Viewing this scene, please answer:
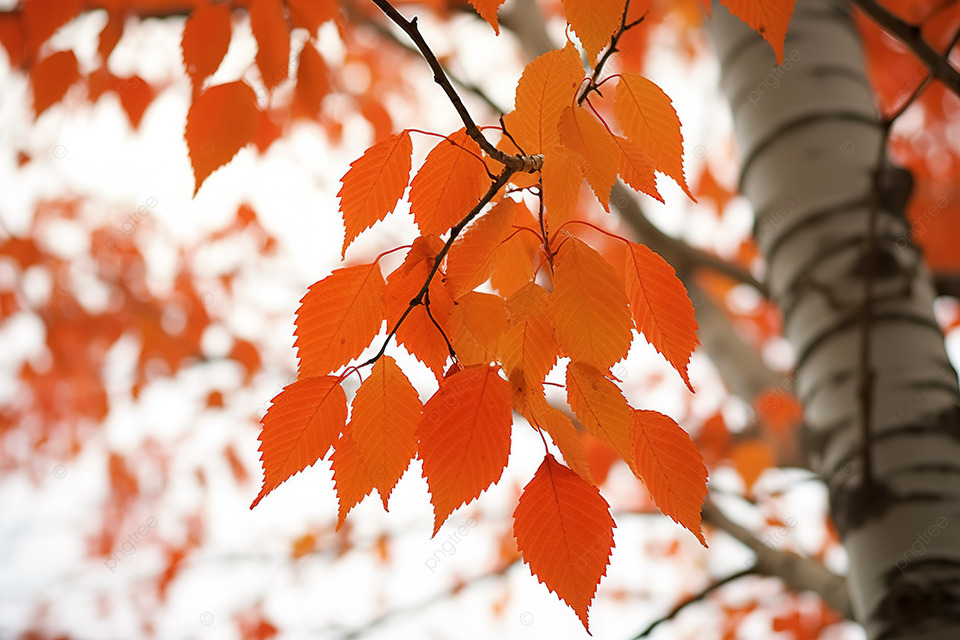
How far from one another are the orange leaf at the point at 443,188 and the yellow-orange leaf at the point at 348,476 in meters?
0.17

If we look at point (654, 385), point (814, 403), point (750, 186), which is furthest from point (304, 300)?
point (654, 385)

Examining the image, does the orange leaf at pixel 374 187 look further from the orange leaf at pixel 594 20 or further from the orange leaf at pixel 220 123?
the orange leaf at pixel 220 123

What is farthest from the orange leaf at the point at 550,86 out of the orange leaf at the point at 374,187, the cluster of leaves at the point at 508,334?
the orange leaf at the point at 374,187

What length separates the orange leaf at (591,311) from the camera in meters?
0.44

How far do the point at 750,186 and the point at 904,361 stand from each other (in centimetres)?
40

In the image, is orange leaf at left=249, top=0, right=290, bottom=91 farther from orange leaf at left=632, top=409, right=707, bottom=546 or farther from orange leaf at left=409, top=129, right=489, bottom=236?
orange leaf at left=632, top=409, right=707, bottom=546

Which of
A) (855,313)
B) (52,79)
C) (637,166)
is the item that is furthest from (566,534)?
(52,79)

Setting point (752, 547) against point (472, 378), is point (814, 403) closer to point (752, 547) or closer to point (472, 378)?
point (752, 547)

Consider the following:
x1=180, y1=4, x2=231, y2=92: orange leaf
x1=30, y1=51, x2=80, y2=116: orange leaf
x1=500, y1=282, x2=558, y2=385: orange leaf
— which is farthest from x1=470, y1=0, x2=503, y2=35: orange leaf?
x1=30, y1=51, x2=80, y2=116: orange leaf

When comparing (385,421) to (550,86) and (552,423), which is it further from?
(550,86)

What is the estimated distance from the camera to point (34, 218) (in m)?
3.81

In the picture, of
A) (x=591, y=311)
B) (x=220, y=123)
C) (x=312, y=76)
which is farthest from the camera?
(x=312, y=76)

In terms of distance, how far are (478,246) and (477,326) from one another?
0.06 m

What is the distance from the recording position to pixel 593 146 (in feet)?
1.49
